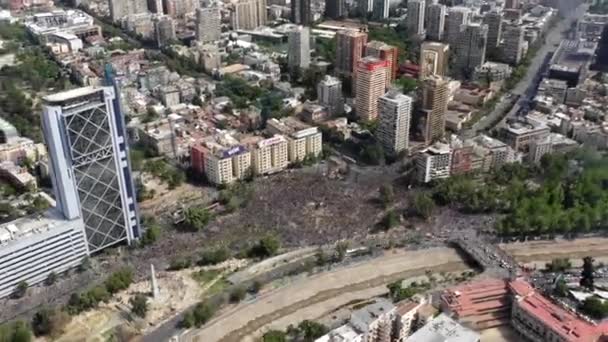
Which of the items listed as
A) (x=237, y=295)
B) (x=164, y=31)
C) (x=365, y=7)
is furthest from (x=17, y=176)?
(x=365, y=7)

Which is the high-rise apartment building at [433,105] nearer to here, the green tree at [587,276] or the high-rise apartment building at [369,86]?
the high-rise apartment building at [369,86]

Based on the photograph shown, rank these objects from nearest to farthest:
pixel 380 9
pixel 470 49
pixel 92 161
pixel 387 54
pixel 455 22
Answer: pixel 92 161
pixel 387 54
pixel 470 49
pixel 455 22
pixel 380 9

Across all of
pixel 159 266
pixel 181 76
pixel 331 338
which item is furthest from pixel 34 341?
pixel 181 76

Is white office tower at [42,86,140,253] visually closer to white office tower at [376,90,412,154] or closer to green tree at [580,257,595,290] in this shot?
white office tower at [376,90,412,154]

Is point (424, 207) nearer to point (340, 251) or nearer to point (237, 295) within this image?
point (340, 251)

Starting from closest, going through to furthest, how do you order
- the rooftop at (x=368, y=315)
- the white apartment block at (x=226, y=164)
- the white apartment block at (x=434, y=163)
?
the rooftop at (x=368, y=315)
the white apartment block at (x=434, y=163)
the white apartment block at (x=226, y=164)

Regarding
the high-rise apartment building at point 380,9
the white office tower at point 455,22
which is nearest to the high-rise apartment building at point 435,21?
the white office tower at point 455,22
